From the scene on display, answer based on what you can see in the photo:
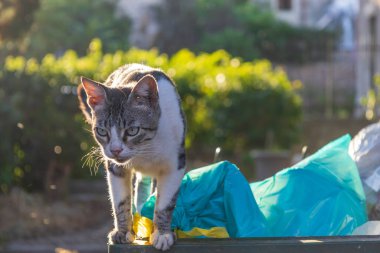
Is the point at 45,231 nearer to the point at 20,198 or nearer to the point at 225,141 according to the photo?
the point at 20,198

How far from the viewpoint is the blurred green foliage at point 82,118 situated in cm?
855

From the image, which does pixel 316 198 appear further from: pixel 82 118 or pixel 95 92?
pixel 82 118

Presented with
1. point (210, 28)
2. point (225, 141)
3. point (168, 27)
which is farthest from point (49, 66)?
point (210, 28)

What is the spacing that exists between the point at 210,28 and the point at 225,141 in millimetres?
19424

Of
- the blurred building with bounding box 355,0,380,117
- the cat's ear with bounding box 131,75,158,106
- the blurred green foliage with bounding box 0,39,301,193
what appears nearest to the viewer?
Result: the cat's ear with bounding box 131,75,158,106

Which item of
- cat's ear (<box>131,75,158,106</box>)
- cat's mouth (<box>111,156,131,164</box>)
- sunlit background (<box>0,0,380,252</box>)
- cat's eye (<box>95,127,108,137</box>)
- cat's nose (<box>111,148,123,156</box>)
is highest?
cat's ear (<box>131,75,158,106</box>)

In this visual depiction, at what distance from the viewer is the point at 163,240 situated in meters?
2.95

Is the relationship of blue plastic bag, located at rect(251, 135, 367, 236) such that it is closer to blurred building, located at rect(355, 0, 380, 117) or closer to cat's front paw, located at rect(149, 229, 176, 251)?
cat's front paw, located at rect(149, 229, 176, 251)

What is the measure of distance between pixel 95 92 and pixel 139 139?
265mm

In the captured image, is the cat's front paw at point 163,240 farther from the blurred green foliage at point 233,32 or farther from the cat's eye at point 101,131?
the blurred green foliage at point 233,32

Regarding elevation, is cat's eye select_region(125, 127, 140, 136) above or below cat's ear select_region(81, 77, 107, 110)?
below

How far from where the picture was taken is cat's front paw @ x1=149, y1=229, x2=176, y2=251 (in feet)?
9.56

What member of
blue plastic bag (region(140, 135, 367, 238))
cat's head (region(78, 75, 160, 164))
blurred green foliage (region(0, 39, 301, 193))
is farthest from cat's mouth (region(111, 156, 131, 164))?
blurred green foliage (region(0, 39, 301, 193))

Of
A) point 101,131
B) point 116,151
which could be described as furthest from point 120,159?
point 101,131
